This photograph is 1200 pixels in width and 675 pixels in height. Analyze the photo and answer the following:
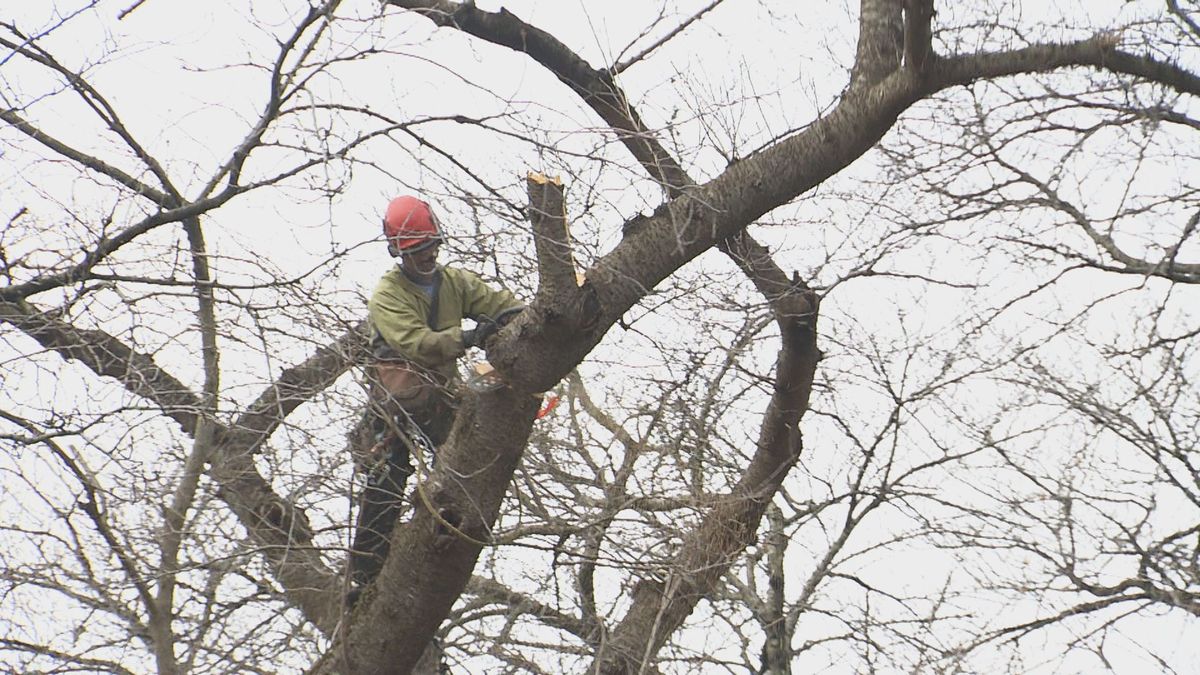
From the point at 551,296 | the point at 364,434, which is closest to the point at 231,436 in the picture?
the point at 364,434

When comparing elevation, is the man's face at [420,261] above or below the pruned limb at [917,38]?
below

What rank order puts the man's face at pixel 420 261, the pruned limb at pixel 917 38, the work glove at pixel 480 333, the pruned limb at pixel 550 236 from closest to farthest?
1. the pruned limb at pixel 550 236
2. the work glove at pixel 480 333
3. the man's face at pixel 420 261
4. the pruned limb at pixel 917 38

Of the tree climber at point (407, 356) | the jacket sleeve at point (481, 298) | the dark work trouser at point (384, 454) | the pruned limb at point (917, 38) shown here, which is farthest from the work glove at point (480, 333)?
the pruned limb at point (917, 38)

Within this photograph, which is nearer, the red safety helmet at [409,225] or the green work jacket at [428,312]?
the green work jacket at [428,312]

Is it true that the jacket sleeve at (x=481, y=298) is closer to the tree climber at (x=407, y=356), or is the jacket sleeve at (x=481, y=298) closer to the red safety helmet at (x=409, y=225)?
the tree climber at (x=407, y=356)

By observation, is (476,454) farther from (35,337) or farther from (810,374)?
(810,374)

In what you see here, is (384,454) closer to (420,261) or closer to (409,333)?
(409,333)

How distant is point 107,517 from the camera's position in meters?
6.33

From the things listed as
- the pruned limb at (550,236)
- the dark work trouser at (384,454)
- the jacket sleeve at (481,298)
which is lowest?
the dark work trouser at (384,454)

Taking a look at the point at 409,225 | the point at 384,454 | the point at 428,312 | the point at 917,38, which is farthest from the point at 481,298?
the point at 917,38

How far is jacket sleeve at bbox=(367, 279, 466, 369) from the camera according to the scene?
565 centimetres

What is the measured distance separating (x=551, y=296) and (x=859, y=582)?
193 inches

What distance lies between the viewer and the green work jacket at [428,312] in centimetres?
566

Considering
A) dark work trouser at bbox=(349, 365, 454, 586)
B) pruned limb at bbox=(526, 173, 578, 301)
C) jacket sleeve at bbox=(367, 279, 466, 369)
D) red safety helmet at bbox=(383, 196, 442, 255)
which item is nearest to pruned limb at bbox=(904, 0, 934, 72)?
pruned limb at bbox=(526, 173, 578, 301)
